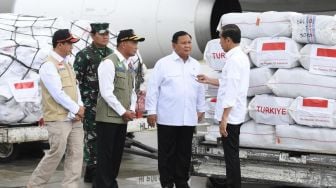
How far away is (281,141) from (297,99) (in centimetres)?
40

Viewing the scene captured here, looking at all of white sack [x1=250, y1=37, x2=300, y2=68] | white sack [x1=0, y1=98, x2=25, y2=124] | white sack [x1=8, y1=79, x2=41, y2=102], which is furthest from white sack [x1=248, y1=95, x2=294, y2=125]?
white sack [x1=0, y1=98, x2=25, y2=124]

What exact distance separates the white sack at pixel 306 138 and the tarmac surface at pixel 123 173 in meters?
1.16

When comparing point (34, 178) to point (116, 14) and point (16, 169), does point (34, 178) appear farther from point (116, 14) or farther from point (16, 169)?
point (116, 14)

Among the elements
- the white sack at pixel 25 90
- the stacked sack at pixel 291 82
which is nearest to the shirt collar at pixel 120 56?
the stacked sack at pixel 291 82

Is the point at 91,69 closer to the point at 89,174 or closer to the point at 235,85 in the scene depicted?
the point at 89,174

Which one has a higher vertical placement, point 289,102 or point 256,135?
point 289,102

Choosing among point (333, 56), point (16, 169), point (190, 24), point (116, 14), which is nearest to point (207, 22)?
point (190, 24)

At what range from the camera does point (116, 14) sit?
10.6 m

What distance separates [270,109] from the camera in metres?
6.19

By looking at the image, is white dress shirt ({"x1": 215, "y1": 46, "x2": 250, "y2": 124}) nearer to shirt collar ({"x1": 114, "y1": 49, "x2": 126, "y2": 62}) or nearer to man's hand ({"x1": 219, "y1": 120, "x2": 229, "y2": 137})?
man's hand ({"x1": 219, "y1": 120, "x2": 229, "y2": 137})

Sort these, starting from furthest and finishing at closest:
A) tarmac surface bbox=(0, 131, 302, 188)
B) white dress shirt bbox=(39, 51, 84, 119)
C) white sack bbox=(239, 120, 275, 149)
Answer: tarmac surface bbox=(0, 131, 302, 188) → white sack bbox=(239, 120, 275, 149) → white dress shirt bbox=(39, 51, 84, 119)

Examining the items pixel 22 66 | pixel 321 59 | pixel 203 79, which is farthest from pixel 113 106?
pixel 22 66

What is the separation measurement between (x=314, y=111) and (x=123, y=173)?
2.87 m

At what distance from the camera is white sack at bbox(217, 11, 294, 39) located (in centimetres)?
625
